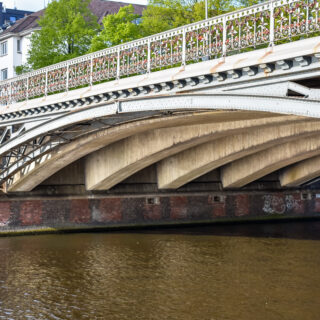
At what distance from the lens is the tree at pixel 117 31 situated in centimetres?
2634

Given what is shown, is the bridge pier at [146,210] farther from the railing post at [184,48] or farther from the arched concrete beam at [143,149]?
the railing post at [184,48]

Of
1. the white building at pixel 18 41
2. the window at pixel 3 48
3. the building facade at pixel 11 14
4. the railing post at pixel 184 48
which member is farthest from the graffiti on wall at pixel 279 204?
the building facade at pixel 11 14

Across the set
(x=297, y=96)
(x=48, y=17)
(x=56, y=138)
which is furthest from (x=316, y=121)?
(x=48, y=17)

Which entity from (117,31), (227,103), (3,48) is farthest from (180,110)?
(3,48)

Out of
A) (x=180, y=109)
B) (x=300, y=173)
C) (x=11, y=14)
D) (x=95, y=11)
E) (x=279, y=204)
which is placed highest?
(x=11, y=14)

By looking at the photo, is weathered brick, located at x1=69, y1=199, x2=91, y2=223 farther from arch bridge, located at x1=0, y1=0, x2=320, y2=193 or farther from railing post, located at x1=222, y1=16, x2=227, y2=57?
railing post, located at x1=222, y1=16, x2=227, y2=57

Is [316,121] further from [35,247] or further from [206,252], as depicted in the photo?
[35,247]

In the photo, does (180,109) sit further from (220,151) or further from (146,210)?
(146,210)

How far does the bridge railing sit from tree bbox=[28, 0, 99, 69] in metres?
7.98

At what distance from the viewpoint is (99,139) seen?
1916cm

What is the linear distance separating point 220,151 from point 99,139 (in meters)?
4.23

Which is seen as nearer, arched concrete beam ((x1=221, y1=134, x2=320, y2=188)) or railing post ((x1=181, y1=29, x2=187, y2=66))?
railing post ((x1=181, y1=29, x2=187, y2=66))

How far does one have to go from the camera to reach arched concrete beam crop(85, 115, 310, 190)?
17839 millimetres

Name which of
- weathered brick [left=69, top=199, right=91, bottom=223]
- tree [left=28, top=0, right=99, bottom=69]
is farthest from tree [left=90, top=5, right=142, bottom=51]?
weathered brick [left=69, top=199, right=91, bottom=223]
